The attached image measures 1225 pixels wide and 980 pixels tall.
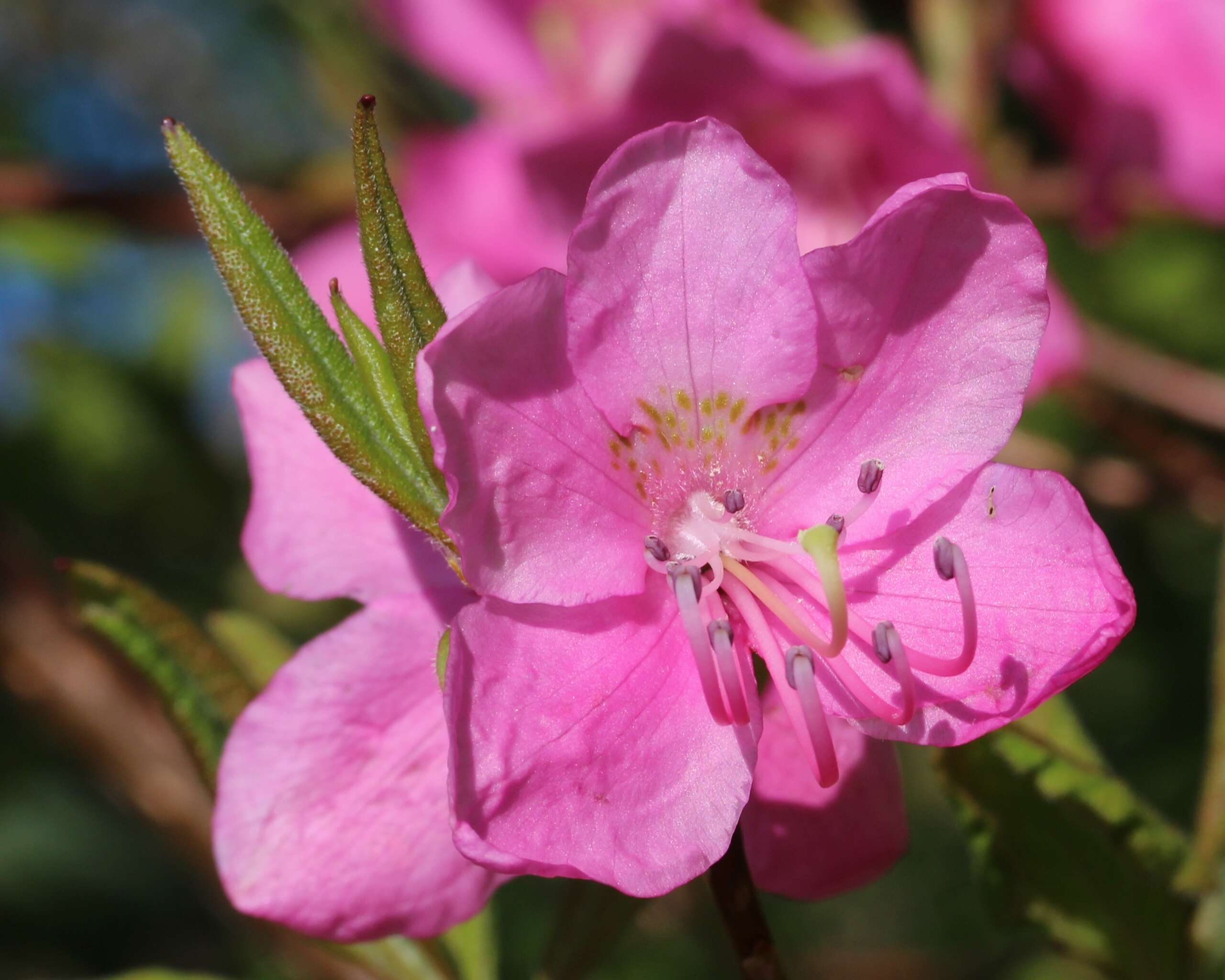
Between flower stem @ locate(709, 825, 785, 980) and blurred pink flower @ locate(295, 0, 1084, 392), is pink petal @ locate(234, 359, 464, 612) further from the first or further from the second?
blurred pink flower @ locate(295, 0, 1084, 392)

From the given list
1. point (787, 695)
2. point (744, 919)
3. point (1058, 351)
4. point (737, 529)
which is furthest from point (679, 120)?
point (744, 919)

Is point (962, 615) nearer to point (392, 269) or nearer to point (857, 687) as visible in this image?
point (857, 687)

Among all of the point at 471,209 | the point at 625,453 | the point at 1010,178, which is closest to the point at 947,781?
the point at 625,453

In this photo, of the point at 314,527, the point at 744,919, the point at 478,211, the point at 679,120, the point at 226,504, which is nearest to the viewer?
the point at 744,919

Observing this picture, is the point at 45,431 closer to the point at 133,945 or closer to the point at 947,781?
the point at 133,945

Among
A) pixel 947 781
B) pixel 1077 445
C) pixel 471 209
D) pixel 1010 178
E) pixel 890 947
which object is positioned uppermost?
pixel 471 209

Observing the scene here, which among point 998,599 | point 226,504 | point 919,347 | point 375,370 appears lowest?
point 226,504
